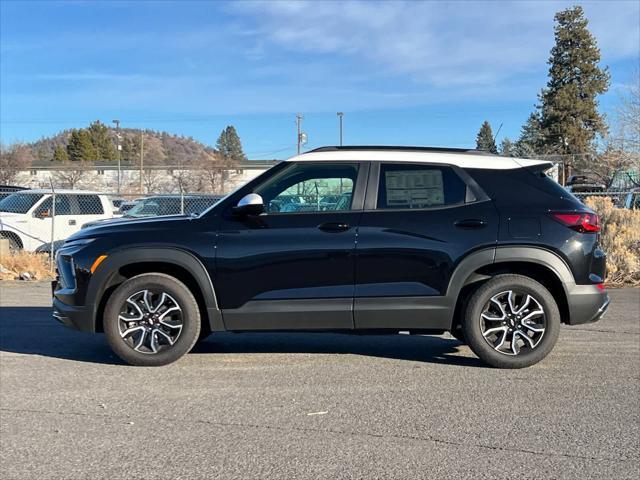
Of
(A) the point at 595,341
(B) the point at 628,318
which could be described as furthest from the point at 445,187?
(B) the point at 628,318

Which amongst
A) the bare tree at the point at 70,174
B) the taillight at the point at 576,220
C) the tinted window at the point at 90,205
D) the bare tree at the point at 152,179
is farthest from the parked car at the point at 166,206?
the bare tree at the point at 152,179

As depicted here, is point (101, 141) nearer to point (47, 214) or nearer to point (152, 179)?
point (152, 179)

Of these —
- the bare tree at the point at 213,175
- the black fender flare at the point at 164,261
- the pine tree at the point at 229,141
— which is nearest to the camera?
the black fender flare at the point at 164,261

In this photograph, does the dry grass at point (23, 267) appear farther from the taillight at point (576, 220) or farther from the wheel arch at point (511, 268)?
the taillight at point (576, 220)

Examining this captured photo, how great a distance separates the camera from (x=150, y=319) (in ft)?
18.1

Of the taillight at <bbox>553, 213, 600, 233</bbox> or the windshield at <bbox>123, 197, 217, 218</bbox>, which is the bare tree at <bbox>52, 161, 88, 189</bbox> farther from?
the taillight at <bbox>553, 213, 600, 233</bbox>

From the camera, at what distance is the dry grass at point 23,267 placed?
40.6 ft

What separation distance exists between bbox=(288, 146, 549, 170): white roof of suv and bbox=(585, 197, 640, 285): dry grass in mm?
6779

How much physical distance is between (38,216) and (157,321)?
414 inches

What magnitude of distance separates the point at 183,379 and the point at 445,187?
2845mm

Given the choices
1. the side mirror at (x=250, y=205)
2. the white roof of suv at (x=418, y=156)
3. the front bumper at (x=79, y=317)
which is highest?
the white roof of suv at (x=418, y=156)

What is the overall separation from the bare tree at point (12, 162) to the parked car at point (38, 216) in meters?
28.2

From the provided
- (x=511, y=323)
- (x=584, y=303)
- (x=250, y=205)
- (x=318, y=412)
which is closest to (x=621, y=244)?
(x=584, y=303)

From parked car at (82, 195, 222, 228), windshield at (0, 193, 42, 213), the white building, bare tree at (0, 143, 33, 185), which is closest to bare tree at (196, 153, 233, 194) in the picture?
the white building
